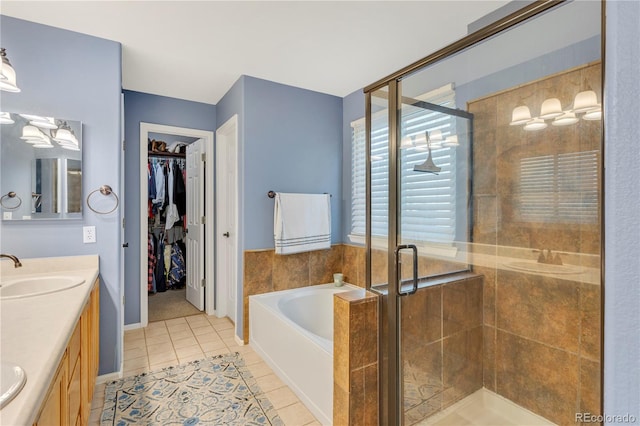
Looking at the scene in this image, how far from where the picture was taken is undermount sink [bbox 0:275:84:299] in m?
1.71

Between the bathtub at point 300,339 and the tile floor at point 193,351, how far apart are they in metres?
0.07

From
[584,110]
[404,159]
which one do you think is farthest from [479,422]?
[584,110]

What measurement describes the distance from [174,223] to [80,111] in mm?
2692

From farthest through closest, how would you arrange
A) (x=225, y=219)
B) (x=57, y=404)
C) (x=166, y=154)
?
(x=166, y=154) < (x=225, y=219) < (x=57, y=404)

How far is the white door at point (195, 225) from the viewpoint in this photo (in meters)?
3.71

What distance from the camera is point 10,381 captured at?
777 mm

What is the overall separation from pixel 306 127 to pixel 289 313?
5.99 feet

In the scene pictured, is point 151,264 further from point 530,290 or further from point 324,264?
point 530,290

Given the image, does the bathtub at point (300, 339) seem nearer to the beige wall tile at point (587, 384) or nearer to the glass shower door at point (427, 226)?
the glass shower door at point (427, 226)

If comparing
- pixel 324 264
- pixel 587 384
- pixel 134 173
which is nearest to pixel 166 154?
pixel 134 173

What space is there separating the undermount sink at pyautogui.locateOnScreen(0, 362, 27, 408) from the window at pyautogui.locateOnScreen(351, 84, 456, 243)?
1564 millimetres

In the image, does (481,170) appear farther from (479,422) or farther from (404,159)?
(479,422)

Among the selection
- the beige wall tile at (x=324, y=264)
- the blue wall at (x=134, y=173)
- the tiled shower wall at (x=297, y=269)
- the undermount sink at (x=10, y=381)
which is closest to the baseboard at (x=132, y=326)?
the blue wall at (x=134, y=173)

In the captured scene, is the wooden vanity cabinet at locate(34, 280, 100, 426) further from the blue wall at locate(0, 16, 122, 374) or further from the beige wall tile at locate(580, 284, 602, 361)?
the beige wall tile at locate(580, 284, 602, 361)
